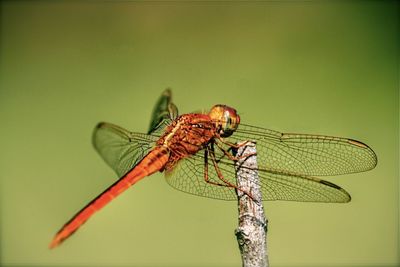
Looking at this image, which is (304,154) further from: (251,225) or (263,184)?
(251,225)

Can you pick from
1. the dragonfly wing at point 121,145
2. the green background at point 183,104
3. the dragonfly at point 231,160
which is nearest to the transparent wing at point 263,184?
the dragonfly at point 231,160

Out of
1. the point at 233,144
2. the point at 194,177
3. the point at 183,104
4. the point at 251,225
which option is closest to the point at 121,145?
the point at 194,177

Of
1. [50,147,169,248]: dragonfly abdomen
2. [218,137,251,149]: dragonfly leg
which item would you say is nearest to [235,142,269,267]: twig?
[218,137,251,149]: dragonfly leg

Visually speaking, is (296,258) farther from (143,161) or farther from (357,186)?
(143,161)

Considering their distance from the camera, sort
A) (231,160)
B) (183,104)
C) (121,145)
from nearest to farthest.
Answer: (231,160) < (121,145) < (183,104)

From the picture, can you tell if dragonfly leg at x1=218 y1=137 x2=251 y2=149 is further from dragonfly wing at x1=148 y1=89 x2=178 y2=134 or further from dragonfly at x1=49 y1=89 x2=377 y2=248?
dragonfly wing at x1=148 y1=89 x2=178 y2=134

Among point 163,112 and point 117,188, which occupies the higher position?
point 163,112
